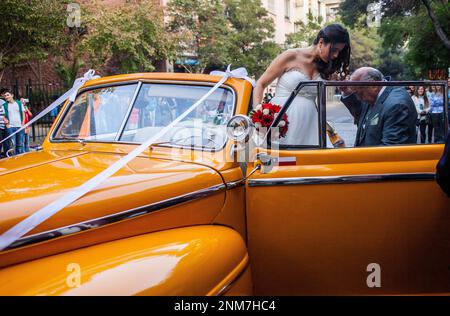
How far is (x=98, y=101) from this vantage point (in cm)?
323

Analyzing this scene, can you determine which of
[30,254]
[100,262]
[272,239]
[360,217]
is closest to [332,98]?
[360,217]

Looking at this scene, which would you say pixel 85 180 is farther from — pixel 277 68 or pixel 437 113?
pixel 437 113

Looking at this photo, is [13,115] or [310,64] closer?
[310,64]

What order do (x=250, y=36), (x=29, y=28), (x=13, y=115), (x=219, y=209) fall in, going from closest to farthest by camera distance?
(x=219, y=209)
(x=13, y=115)
(x=29, y=28)
(x=250, y=36)

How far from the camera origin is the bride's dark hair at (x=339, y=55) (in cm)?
305

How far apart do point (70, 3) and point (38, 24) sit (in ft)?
5.23

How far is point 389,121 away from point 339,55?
652mm

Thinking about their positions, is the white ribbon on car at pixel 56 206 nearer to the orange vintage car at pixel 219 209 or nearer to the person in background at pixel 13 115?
the orange vintage car at pixel 219 209

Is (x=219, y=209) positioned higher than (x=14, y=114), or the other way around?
(x=14, y=114)

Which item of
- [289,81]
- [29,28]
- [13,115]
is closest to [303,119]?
[289,81]

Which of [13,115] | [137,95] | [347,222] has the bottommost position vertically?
[347,222]

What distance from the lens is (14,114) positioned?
33.3ft

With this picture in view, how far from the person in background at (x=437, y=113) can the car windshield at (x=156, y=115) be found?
4.12 ft

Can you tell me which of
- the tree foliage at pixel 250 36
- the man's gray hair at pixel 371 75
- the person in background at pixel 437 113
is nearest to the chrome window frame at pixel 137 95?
the man's gray hair at pixel 371 75
